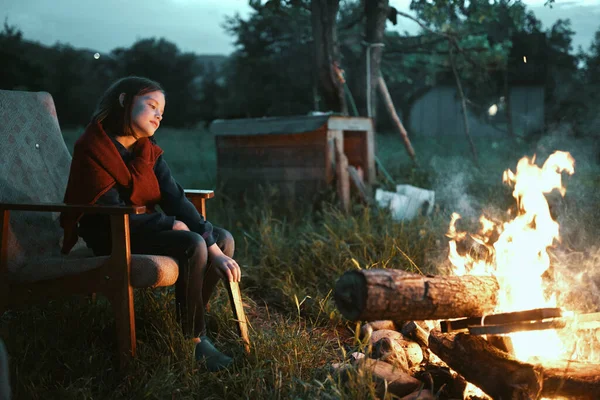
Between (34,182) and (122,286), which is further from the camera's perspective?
(34,182)

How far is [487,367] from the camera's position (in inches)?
91.4

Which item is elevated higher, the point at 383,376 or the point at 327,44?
the point at 327,44

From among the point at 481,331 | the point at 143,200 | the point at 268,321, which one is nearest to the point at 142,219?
the point at 143,200

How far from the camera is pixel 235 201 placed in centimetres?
638

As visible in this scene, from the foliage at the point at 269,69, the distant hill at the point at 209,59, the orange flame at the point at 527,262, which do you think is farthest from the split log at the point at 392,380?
the distant hill at the point at 209,59

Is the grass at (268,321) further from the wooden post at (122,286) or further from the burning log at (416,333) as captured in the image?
the burning log at (416,333)

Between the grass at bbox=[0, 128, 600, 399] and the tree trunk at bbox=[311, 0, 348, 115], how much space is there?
159 centimetres

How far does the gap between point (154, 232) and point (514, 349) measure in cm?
169

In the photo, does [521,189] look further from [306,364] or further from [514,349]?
[306,364]

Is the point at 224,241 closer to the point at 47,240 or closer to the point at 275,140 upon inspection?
the point at 47,240

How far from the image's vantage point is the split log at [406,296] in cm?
218

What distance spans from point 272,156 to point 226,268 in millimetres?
3477

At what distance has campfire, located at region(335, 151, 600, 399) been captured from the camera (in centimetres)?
223

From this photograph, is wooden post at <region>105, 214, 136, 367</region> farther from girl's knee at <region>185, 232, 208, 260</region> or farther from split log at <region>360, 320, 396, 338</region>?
split log at <region>360, 320, 396, 338</region>
